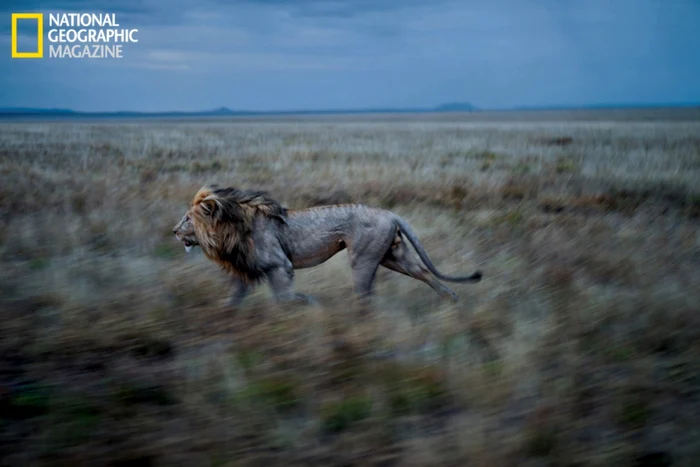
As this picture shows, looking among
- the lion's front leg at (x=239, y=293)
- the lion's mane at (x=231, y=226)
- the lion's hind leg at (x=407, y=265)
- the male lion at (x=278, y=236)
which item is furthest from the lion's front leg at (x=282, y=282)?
the lion's hind leg at (x=407, y=265)

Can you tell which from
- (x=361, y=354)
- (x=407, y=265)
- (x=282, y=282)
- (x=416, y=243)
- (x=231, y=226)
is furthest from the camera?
(x=407, y=265)

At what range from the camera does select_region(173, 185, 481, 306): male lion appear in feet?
21.6

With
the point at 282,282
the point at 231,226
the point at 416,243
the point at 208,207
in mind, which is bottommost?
the point at 282,282

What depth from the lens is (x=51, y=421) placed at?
4316 mm

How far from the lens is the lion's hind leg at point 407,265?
277 inches

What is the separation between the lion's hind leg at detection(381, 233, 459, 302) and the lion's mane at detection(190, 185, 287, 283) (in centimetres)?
110

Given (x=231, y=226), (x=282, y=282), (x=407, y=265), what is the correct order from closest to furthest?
(x=282, y=282) → (x=231, y=226) → (x=407, y=265)

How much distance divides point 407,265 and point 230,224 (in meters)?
1.75

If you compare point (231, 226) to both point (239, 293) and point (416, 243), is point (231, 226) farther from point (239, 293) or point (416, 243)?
point (416, 243)

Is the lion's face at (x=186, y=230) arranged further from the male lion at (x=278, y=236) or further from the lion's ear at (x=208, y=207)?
the lion's ear at (x=208, y=207)

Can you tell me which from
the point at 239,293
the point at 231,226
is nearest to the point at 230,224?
the point at 231,226

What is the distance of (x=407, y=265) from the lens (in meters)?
7.10

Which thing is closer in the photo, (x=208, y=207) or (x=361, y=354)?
(x=361, y=354)

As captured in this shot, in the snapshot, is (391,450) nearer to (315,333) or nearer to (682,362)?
(315,333)
